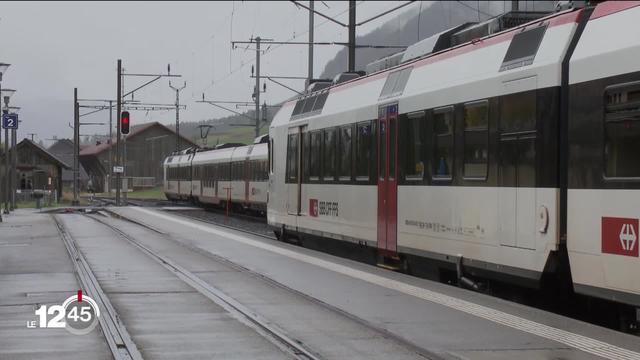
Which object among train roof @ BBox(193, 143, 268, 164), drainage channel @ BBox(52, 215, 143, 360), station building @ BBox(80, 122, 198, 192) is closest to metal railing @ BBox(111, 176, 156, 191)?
station building @ BBox(80, 122, 198, 192)

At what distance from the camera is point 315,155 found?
59.1 feet

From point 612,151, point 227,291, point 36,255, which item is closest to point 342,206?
point 227,291

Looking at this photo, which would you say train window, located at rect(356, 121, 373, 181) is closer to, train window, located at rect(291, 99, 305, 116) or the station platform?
the station platform

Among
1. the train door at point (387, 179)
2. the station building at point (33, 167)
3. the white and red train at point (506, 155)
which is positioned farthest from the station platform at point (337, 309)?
the station building at point (33, 167)

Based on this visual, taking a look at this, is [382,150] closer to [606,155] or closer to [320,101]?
[320,101]

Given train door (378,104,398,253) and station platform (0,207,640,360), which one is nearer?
station platform (0,207,640,360)

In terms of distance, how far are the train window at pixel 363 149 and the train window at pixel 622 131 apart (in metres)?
6.72

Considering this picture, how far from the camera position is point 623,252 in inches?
317

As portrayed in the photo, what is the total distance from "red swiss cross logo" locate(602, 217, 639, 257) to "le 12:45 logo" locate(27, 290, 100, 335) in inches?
204

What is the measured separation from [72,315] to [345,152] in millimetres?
6865

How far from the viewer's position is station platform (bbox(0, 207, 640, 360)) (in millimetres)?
8219

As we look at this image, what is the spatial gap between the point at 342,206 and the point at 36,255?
273 inches

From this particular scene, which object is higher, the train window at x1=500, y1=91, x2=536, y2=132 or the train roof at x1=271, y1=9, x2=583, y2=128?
the train roof at x1=271, y1=9, x2=583, y2=128

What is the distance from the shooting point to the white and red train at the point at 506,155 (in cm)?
827
